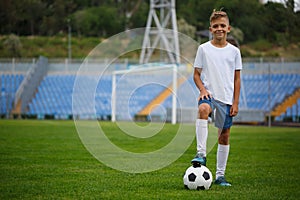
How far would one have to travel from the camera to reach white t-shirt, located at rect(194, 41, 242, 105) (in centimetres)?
732

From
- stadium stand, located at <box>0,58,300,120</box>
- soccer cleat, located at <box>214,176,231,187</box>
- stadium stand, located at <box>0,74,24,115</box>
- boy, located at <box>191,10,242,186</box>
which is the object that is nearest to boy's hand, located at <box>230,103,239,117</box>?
boy, located at <box>191,10,242,186</box>

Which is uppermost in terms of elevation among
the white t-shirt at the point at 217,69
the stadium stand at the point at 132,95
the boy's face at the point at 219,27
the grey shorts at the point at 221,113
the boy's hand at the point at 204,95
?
the boy's face at the point at 219,27

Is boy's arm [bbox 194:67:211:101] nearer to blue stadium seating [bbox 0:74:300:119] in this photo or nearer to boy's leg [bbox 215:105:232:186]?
boy's leg [bbox 215:105:232:186]

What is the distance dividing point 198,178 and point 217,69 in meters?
1.26

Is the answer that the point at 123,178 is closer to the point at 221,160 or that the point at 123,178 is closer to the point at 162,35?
the point at 221,160

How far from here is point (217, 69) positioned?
7328 millimetres

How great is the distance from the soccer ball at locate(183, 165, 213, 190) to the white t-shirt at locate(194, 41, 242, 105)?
0.89m

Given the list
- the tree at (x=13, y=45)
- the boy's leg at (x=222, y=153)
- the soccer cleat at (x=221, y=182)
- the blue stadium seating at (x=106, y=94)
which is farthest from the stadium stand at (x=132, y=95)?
the soccer cleat at (x=221, y=182)

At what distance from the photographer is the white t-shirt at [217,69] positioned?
7.32 metres

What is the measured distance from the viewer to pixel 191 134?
9000mm

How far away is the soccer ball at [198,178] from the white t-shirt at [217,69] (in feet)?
2.93

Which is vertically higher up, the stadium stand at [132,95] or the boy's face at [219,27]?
the boy's face at [219,27]

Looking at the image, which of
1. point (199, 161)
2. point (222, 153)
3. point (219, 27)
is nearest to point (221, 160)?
point (222, 153)

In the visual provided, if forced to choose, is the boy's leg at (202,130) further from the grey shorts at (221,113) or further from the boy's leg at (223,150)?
the boy's leg at (223,150)
